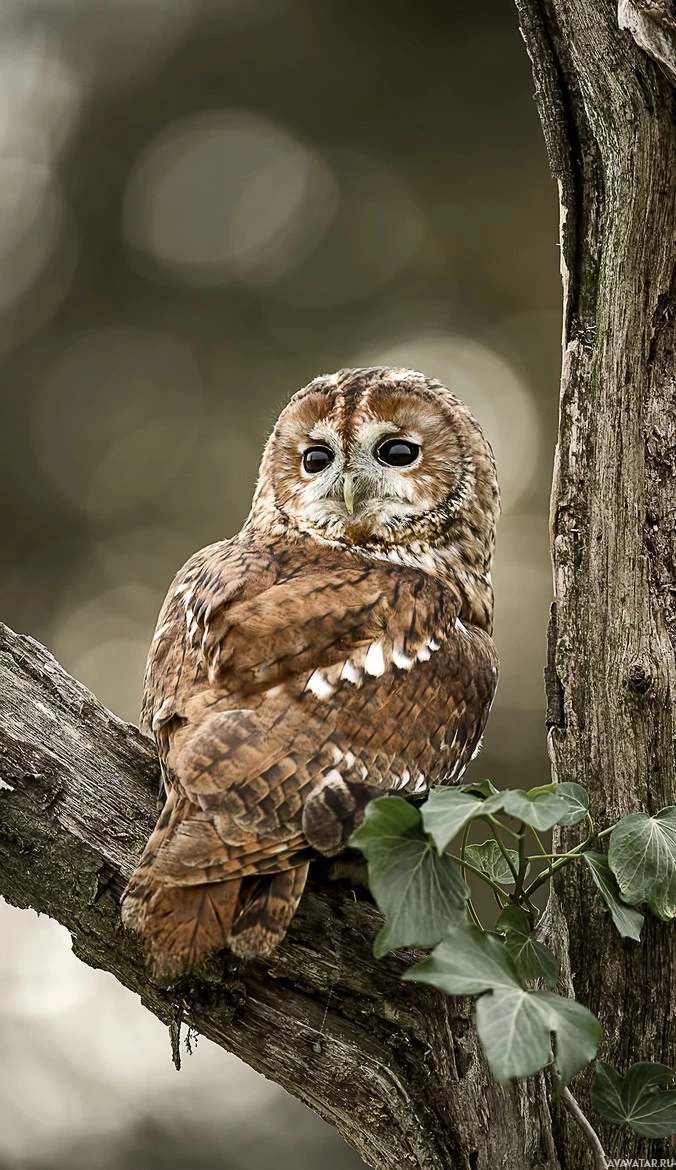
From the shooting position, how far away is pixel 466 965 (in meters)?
1.37

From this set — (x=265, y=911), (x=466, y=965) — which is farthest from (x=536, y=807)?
Result: (x=265, y=911)

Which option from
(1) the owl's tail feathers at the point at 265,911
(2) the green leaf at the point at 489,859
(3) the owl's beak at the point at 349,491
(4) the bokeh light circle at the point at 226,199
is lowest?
(1) the owl's tail feathers at the point at 265,911

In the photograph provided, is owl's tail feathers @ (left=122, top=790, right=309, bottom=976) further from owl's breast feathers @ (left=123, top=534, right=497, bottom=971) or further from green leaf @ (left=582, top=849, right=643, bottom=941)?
green leaf @ (left=582, top=849, right=643, bottom=941)

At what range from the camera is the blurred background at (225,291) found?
485 cm

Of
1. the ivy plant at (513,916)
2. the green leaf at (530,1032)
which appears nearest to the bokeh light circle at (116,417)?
the ivy plant at (513,916)

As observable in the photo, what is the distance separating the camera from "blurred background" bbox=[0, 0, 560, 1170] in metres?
4.85

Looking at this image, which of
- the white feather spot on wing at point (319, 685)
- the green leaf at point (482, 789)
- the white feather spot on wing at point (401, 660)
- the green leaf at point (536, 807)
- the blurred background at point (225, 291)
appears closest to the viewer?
the green leaf at point (536, 807)

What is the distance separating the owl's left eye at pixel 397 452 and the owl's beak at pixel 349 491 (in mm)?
93

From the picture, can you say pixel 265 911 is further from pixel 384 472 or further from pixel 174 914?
pixel 384 472

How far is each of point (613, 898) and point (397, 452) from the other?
111 cm

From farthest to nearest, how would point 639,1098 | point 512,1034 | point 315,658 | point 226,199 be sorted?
point 226,199 → point 315,658 → point 639,1098 → point 512,1034

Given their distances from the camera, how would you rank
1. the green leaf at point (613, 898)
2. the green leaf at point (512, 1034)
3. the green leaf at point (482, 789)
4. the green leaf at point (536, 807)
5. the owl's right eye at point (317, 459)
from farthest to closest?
the owl's right eye at point (317, 459) < the green leaf at point (613, 898) < the green leaf at point (482, 789) < the green leaf at point (536, 807) < the green leaf at point (512, 1034)

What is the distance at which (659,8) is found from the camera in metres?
1.77

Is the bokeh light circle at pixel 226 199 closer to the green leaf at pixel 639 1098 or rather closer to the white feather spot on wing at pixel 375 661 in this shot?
the white feather spot on wing at pixel 375 661
